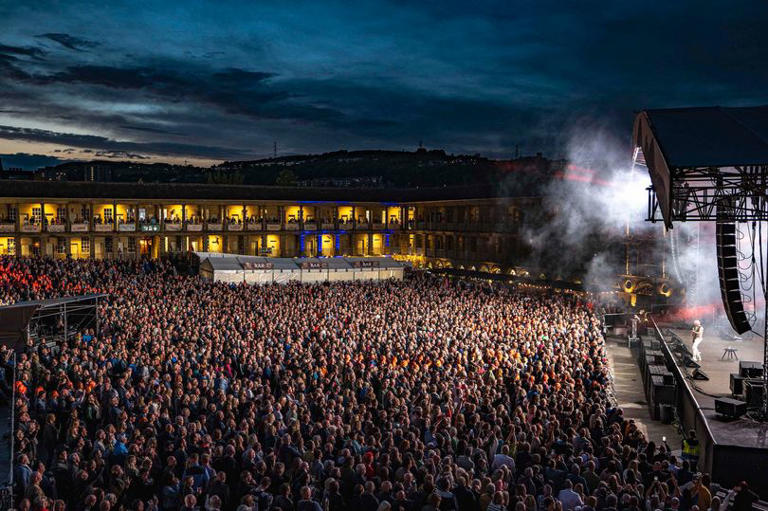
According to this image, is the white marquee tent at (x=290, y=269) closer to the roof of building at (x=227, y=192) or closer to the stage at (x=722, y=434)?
the roof of building at (x=227, y=192)

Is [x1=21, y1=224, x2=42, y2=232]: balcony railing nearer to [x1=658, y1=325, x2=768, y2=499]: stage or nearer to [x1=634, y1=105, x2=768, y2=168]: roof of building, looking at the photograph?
[x1=658, y1=325, x2=768, y2=499]: stage

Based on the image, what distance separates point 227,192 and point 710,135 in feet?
136

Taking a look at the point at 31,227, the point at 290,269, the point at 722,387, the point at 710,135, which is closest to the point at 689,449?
the point at 722,387

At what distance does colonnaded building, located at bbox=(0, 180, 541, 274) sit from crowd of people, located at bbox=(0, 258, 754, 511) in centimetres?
2511

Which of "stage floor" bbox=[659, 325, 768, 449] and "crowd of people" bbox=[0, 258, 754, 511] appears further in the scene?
"stage floor" bbox=[659, 325, 768, 449]

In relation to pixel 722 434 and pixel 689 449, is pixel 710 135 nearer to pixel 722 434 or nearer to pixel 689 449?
pixel 722 434

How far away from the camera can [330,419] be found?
10.4 m

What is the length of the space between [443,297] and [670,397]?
1136cm

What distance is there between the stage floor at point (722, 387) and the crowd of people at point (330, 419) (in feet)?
4.20

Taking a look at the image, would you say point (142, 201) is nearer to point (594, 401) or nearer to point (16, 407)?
point (16, 407)

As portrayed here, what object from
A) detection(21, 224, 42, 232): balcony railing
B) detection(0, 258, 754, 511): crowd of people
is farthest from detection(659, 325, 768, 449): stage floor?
detection(21, 224, 42, 232): balcony railing

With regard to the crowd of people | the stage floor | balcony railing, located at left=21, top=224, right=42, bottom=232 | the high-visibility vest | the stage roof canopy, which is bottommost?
the high-visibility vest

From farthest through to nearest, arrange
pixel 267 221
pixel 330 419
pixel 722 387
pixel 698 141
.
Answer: pixel 267 221
pixel 722 387
pixel 698 141
pixel 330 419

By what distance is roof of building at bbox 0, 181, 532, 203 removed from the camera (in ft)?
140
